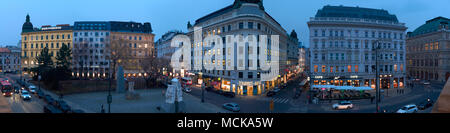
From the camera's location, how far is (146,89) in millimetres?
46156

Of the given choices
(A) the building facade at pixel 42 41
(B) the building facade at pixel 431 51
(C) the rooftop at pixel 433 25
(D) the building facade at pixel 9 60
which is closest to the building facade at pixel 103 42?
(A) the building facade at pixel 42 41

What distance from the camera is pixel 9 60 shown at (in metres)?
102

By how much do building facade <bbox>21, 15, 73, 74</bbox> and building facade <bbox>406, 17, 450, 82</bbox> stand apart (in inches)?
4476

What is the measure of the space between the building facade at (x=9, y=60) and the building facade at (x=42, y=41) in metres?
36.9

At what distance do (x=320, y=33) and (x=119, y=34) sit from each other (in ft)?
224

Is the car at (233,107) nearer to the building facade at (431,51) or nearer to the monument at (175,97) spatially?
the monument at (175,97)

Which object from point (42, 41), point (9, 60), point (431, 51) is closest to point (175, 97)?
point (431, 51)

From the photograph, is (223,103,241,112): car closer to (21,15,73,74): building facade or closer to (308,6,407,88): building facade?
(308,6,407,88): building facade

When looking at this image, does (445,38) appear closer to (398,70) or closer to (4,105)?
(398,70)

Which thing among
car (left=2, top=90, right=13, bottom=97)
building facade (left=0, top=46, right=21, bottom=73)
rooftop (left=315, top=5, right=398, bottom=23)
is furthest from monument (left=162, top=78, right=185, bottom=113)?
building facade (left=0, top=46, right=21, bottom=73)

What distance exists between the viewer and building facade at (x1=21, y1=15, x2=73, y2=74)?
76688 mm

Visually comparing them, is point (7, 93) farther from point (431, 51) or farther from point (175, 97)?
point (431, 51)

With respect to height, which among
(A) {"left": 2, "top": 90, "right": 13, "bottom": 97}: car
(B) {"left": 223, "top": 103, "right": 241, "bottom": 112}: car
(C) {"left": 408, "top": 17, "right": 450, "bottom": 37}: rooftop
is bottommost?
(B) {"left": 223, "top": 103, "right": 241, "bottom": 112}: car

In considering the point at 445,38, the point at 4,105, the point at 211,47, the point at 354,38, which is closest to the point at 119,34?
the point at 211,47
